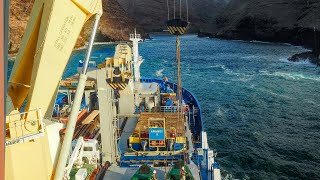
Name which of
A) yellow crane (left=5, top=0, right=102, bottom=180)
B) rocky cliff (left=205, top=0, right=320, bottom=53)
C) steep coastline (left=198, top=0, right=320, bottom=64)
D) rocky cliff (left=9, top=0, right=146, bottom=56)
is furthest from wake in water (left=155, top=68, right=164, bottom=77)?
yellow crane (left=5, top=0, right=102, bottom=180)

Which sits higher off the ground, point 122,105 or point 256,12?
point 256,12

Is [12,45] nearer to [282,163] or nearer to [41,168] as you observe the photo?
[282,163]

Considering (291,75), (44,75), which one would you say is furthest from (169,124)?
(291,75)

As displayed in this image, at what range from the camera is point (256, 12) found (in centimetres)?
16225

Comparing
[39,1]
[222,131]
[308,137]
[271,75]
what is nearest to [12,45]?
[271,75]

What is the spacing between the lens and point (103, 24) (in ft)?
532

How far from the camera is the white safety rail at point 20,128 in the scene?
6883 millimetres

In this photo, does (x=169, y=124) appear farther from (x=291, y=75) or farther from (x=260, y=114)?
(x=291, y=75)

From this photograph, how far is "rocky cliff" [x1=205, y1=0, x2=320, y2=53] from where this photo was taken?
123 meters

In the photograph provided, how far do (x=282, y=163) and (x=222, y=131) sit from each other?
911 centimetres

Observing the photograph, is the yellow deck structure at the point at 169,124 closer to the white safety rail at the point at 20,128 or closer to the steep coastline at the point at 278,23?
the white safety rail at the point at 20,128

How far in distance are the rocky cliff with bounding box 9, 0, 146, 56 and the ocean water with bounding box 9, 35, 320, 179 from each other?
4001cm

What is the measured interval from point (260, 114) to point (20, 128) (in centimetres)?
3989

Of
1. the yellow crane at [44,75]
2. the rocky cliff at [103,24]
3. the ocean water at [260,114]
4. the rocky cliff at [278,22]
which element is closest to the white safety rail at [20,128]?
the yellow crane at [44,75]
